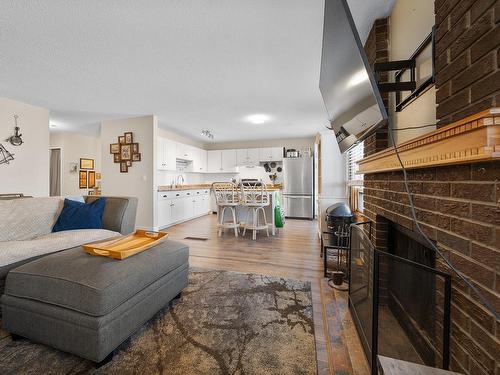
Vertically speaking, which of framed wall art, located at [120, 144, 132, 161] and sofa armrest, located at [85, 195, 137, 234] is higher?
framed wall art, located at [120, 144, 132, 161]

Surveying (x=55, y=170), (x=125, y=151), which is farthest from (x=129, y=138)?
(x=55, y=170)

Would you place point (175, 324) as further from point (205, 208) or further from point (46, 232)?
point (205, 208)

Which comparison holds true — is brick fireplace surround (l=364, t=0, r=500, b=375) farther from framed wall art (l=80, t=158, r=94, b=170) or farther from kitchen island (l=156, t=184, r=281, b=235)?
framed wall art (l=80, t=158, r=94, b=170)

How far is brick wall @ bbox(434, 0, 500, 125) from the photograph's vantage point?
0.68 m

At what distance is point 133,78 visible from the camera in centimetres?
285

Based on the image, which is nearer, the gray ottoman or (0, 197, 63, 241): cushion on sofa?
the gray ottoman

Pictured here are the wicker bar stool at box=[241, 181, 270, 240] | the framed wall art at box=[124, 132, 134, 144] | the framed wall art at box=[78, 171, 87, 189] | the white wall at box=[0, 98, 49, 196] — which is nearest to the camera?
the white wall at box=[0, 98, 49, 196]

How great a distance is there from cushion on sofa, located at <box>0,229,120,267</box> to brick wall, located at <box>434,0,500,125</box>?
2675 millimetres

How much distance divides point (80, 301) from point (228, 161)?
6014 mm

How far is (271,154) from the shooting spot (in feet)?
21.6

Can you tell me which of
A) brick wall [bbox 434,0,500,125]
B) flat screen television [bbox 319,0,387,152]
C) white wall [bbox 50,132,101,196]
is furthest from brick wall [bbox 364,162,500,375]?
white wall [bbox 50,132,101,196]

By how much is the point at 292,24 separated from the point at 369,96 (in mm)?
1293

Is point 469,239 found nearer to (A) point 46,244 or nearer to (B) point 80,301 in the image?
(B) point 80,301

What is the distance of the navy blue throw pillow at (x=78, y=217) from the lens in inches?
88.1
